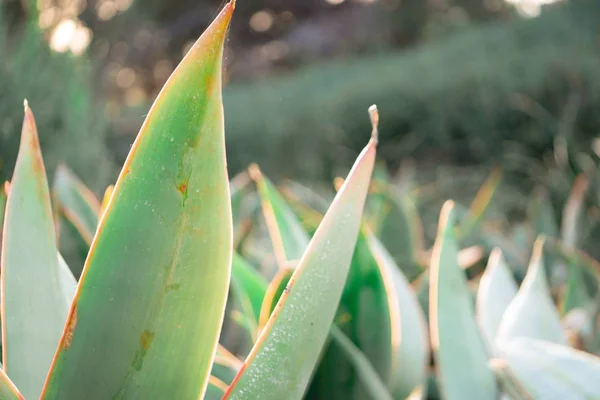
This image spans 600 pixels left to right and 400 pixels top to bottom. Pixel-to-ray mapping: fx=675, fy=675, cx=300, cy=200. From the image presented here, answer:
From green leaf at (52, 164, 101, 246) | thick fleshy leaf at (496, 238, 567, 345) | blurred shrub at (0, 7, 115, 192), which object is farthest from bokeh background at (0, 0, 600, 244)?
thick fleshy leaf at (496, 238, 567, 345)

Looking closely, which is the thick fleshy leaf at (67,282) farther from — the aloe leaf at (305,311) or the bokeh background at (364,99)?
the bokeh background at (364,99)

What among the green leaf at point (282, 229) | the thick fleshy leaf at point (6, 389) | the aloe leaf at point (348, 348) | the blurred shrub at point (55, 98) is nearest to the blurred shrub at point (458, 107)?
the blurred shrub at point (55, 98)

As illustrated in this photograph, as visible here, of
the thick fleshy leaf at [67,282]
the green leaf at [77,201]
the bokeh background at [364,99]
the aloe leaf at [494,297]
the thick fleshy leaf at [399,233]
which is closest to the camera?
the thick fleshy leaf at [67,282]

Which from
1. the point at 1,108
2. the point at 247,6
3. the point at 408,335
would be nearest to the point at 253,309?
the point at 408,335

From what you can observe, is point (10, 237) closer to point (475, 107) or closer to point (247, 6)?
point (475, 107)

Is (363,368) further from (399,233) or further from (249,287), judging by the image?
(399,233)

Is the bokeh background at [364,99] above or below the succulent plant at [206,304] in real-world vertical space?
above
